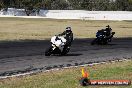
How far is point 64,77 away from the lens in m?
13.1

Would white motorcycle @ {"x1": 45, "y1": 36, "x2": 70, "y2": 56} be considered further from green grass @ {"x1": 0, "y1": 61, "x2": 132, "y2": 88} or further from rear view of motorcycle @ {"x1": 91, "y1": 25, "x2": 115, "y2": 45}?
rear view of motorcycle @ {"x1": 91, "y1": 25, "x2": 115, "y2": 45}

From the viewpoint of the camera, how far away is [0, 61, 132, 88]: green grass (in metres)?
11.4

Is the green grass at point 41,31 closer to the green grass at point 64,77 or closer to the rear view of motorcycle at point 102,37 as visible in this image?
the rear view of motorcycle at point 102,37

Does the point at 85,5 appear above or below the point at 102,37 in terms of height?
below

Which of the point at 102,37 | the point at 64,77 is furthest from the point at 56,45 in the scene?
the point at 102,37

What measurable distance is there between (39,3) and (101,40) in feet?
330

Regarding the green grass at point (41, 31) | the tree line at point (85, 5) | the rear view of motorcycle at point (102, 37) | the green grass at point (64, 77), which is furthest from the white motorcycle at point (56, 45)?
the tree line at point (85, 5)

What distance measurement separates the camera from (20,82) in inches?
470

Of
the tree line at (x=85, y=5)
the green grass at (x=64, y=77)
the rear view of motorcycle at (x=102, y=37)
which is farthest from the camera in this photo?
the tree line at (x=85, y=5)

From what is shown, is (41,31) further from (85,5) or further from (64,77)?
(85,5)

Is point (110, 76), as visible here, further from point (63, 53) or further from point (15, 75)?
point (63, 53)

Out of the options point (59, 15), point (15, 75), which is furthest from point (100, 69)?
point (59, 15)

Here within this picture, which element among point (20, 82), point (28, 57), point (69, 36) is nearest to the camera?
point (20, 82)

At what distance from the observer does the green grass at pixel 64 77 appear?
1139 cm
